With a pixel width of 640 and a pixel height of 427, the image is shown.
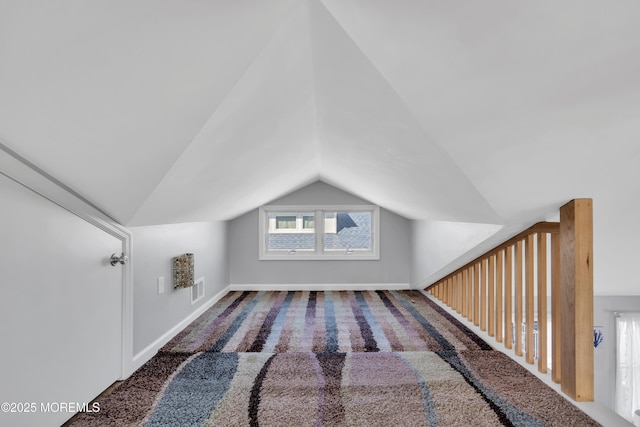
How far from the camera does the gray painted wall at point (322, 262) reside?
5.16 metres

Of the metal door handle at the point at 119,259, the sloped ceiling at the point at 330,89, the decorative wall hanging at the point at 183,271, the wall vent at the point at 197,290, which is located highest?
the sloped ceiling at the point at 330,89

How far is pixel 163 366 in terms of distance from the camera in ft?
7.98

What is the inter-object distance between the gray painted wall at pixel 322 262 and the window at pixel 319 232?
13 cm

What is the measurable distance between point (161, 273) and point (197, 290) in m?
1.00

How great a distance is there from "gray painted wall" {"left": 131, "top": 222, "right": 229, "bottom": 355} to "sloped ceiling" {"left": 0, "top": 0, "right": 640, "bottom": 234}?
0.57 metres

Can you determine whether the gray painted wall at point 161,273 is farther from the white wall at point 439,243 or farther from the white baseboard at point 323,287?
the white wall at point 439,243

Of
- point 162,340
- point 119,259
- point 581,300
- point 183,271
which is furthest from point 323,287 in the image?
point 581,300

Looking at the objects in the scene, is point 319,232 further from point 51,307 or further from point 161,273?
point 51,307

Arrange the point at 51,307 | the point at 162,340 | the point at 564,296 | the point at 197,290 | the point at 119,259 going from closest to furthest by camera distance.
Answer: the point at 51,307 → the point at 564,296 → the point at 119,259 → the point at 162,340 → the point at 197,290

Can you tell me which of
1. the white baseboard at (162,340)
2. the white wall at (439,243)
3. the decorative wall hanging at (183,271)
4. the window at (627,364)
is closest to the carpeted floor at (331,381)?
the white baseboard at (162,340)

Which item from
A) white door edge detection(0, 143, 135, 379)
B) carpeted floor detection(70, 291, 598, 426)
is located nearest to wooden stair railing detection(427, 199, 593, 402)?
carpeted floor detection(70, 291, 598, 426)

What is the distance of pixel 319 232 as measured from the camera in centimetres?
525

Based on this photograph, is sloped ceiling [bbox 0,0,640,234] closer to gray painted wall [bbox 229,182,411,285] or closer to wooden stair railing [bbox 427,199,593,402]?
wooden stair railing [bbox 427,199,593,402]

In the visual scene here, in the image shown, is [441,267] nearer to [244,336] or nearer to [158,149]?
[244,336]
